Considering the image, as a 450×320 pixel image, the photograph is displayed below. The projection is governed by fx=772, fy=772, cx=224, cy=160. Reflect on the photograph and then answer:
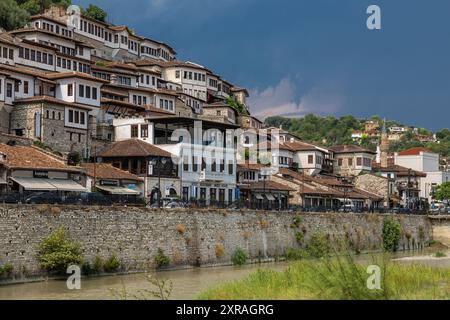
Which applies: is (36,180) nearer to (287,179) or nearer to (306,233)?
(306,233)


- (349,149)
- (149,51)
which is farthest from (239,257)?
(149,51)

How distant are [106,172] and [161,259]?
13198mm

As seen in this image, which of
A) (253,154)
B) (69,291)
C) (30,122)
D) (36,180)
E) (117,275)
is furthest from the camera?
(253,154)

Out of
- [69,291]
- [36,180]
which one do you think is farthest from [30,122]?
[69,291]

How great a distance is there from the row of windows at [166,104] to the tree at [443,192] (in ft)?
164

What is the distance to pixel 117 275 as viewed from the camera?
42.3 metres

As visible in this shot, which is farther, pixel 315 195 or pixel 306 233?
pixel 315 195

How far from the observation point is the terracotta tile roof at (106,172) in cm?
5550

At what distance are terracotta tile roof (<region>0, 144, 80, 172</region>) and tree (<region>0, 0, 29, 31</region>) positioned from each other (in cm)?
5238

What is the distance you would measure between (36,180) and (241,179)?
3443cm

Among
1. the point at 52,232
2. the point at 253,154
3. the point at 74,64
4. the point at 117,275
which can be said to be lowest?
the point at 117,275

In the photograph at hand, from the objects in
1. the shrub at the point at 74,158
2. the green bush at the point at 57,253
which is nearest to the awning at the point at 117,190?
the shrub at the point at 74,158

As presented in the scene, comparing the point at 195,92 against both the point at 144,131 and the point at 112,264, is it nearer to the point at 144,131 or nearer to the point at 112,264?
the point at 144,131

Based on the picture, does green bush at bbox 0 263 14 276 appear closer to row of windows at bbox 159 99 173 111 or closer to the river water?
the river water
